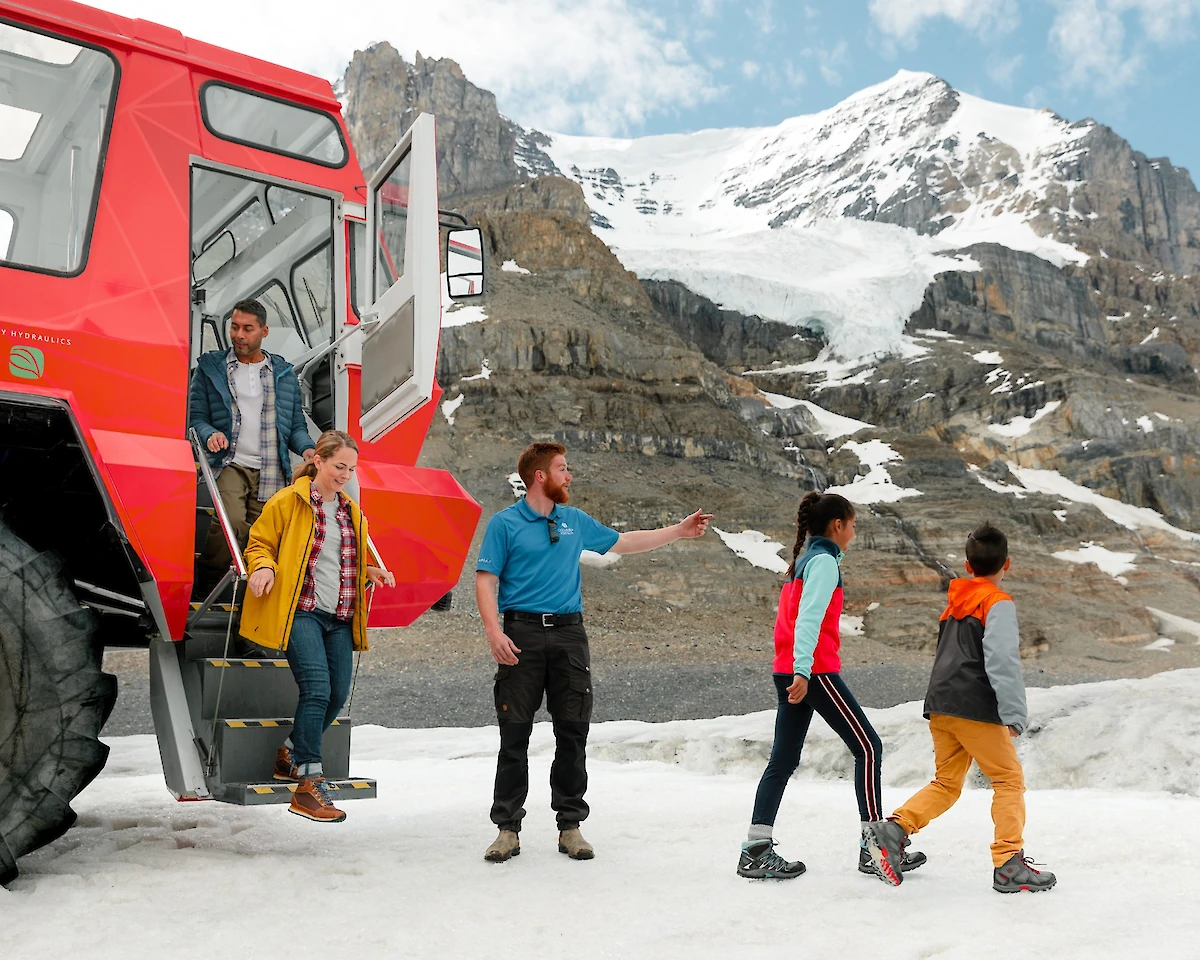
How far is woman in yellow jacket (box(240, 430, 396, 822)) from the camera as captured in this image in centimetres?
415

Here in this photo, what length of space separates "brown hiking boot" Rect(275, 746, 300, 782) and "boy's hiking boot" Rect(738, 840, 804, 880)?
188 centimetres

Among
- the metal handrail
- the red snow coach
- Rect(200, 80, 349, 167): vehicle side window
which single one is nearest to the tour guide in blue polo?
the red snow coach

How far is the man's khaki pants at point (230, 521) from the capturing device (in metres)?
4.71

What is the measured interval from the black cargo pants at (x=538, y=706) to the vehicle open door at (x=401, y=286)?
117 cm

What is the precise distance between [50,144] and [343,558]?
8.10ft

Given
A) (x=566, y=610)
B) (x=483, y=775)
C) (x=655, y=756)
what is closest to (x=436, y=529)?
(x=566, y=610)

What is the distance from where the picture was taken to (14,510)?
4359 millimetres

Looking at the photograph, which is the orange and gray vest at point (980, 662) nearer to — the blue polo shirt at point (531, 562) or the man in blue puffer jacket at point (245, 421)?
the blue polo shirt at point (531, 562)

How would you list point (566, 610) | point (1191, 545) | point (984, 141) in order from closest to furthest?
point (566, 610) → point (1191, 545) → point (984, 141)

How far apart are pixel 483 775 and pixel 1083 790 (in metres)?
3.92

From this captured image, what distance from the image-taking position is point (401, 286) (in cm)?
458

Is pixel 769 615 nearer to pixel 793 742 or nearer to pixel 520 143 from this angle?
pixel 793 742

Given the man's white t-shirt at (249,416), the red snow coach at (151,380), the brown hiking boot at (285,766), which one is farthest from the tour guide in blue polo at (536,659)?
the man's white t-shirt at (249,416)

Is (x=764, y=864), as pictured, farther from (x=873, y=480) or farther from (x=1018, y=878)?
(x=873, y=480)
